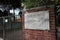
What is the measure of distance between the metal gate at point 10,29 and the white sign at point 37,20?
87 cm

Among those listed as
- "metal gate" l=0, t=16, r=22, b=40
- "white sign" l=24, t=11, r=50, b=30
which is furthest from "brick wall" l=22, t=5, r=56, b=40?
"metal gate" l=0, t=16, r=22, b=40

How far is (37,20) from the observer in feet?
20.3

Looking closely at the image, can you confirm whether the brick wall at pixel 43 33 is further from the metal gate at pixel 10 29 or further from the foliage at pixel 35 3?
the metal gate at pixel 10 29

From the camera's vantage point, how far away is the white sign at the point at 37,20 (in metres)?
5.87

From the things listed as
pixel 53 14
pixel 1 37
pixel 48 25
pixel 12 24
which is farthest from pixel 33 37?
pixel 1 37

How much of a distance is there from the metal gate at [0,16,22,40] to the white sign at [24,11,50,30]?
87 cm

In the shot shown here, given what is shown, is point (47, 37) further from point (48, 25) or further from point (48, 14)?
point (48, 14)

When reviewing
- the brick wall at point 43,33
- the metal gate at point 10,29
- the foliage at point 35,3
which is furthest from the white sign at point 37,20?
the metal gate at point 10,29

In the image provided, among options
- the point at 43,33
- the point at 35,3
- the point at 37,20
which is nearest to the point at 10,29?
the point at 35,3

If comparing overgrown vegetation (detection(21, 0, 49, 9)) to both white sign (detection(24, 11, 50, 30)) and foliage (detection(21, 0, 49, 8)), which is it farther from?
white sign (detection(24, 11, 50, 30))

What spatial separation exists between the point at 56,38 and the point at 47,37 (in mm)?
Result: 374

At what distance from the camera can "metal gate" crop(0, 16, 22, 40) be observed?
7483mm

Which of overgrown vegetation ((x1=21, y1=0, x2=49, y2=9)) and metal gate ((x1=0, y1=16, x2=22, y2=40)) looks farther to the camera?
metal gate ((x1=0, y1=16, x2=22, y2=40))

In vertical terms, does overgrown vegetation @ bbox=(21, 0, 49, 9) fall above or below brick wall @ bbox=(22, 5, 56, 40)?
above
